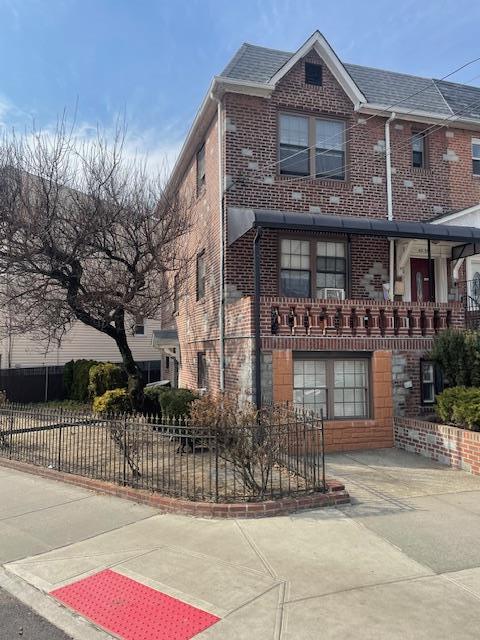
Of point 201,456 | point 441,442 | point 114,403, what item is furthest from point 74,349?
point 441,442

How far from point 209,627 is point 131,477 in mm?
4079

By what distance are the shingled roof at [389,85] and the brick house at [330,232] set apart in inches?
2.5

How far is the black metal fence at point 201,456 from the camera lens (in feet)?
21.3

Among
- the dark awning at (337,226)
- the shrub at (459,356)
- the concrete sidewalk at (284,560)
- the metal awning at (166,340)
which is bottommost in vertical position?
the concrete sidewalk at (284,560)

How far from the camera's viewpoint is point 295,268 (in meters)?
11.9

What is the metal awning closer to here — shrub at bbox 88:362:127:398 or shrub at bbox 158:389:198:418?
shrub at bbox 88:362:127:398

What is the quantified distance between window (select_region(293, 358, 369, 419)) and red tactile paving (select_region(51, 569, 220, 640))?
6.12 m

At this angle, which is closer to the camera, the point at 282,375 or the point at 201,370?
the point at 282,375

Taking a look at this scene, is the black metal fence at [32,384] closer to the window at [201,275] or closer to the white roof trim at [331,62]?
the window at [201,275]

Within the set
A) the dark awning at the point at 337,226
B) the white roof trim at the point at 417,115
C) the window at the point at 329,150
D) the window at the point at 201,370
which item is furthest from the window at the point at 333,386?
the white roof trim at the point at 417,115

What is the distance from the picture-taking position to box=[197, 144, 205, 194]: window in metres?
13.8

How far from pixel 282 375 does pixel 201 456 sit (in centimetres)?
268

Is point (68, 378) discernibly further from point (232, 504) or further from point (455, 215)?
point (232, 504)

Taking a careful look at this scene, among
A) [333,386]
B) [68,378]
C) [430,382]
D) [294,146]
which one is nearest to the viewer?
[333,386]
